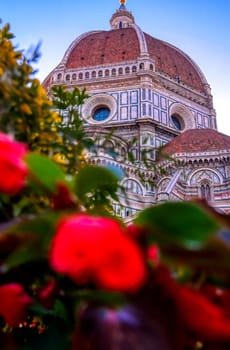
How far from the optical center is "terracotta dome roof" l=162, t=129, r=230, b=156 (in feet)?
49.8

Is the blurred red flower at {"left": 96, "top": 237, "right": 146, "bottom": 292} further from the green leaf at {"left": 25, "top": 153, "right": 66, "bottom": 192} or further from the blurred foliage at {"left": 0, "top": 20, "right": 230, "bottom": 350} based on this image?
the green leaf at {"left": 25, "top": 153, "right": 66, "bottom": 192}

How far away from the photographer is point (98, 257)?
0.99ft

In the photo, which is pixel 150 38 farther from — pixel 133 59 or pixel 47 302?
pixel 47 302

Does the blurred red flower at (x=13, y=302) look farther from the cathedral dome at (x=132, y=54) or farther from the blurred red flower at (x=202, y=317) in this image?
the cathedral dome at (x=132, y=54)

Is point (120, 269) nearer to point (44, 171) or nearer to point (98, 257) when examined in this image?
point (98, 257)

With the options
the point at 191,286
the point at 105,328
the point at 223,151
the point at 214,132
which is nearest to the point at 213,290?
the point at 191,286

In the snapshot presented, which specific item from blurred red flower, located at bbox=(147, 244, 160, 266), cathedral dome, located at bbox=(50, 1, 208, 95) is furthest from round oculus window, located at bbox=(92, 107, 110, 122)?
blurred red flower, located at bbox=(147, 244, 160, 266)

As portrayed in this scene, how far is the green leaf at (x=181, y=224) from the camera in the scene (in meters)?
0.32

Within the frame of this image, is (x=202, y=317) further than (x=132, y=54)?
No

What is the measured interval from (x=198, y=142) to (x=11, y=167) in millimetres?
15678

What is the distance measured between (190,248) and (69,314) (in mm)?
224

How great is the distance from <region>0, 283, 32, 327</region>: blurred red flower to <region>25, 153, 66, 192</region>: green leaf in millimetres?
150

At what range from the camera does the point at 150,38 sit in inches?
826

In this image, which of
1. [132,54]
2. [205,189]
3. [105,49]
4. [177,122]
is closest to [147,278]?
[205,189]
